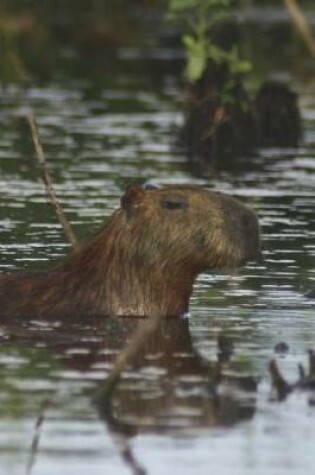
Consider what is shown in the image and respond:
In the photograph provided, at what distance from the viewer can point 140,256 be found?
10.7 metres

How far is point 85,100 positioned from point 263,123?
156 inches

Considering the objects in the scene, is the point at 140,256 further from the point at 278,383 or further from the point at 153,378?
the point at 278,383

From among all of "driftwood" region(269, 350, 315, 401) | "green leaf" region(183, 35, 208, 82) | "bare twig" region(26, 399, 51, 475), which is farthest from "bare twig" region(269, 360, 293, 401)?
"green leaf" region(183, 35, 208, 82)

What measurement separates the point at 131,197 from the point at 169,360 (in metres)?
1.17

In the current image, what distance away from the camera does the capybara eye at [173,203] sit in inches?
424

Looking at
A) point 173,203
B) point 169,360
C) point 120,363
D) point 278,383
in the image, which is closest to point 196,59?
point 173,203

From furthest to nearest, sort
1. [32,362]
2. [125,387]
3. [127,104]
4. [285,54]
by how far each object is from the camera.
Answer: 1. [285,54]
2. [127,104]
3. [32,362]
4. [125,387]

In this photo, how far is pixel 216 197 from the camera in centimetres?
1077

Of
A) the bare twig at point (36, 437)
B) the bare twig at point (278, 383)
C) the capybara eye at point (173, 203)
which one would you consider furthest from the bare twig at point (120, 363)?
the capybara eye at point (173, 203)

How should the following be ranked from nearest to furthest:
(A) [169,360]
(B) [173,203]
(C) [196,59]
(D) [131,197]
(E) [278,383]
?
(E) [278,383]
(A) [169,360]
(D) [131,197]
(B) [173,203]
(C) [196,59]

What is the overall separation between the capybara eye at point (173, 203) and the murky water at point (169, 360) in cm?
58

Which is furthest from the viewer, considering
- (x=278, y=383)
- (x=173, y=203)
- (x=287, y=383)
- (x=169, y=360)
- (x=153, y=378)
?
(x=173, y=203)

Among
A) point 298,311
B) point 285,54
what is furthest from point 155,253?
point 285,54

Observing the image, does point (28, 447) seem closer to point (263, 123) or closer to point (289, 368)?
point (289, 368)
